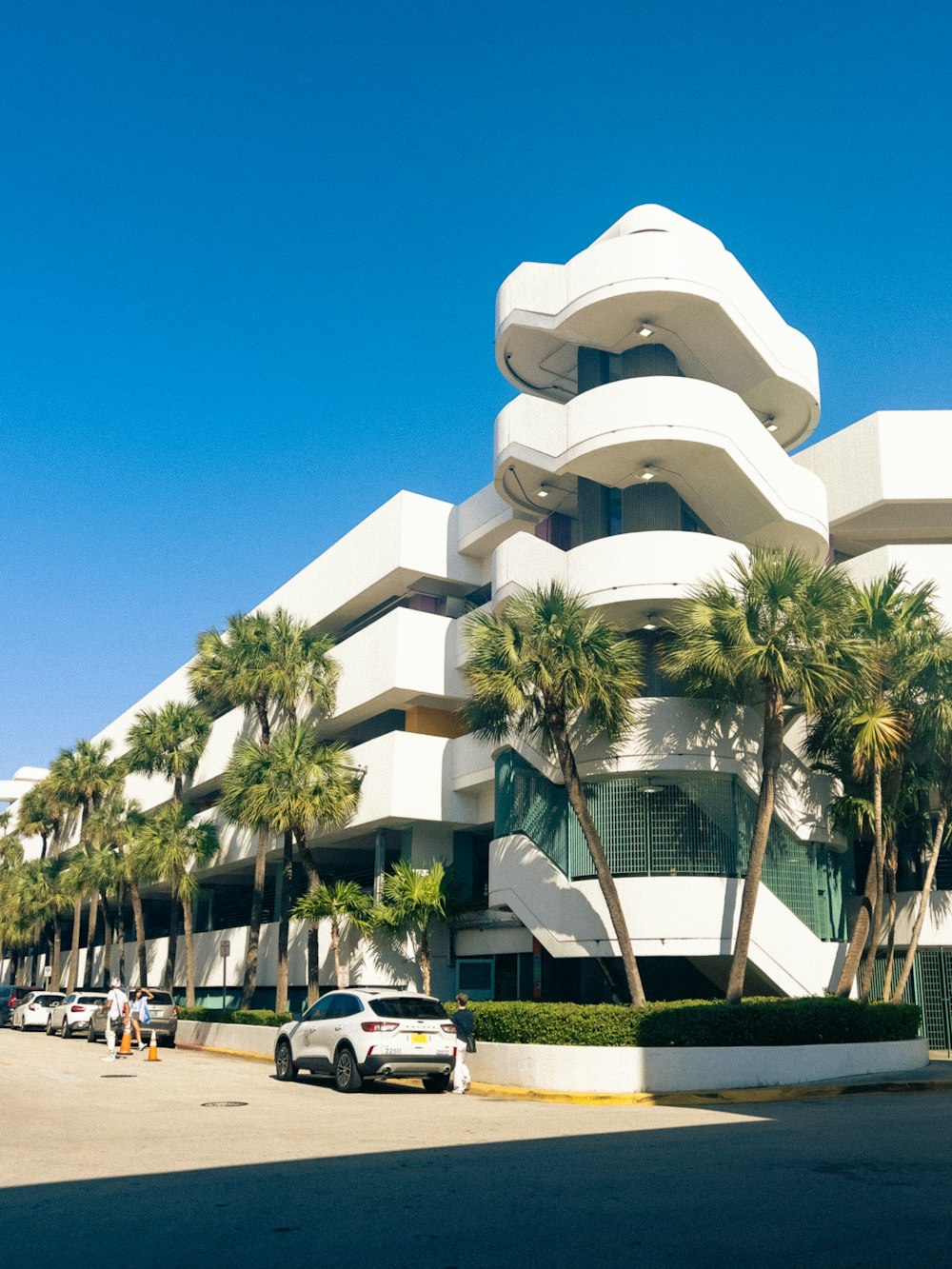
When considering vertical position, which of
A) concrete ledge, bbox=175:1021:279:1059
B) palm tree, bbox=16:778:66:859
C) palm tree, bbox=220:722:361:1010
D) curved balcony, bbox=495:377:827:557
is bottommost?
concrete ledge, bbox=175:1021:279:1059

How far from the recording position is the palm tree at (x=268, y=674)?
118 ft

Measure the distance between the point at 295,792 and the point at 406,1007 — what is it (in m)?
13.3

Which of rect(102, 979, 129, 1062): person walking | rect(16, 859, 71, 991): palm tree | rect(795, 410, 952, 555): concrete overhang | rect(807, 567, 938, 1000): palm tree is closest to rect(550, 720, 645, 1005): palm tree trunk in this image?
rect(807, 567, 938, 1000): palm tree

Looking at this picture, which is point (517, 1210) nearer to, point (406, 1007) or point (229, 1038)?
point (406, 1007)

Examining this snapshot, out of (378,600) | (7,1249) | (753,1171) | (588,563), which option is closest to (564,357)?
(588,563)

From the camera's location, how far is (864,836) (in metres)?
30.6

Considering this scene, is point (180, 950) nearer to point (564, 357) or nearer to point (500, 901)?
point (500, 901)

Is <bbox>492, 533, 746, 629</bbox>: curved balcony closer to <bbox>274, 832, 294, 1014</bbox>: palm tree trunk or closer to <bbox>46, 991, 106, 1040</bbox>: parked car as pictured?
<bbox>274, 832, 294, 1014</bbox>: palm tree trunk

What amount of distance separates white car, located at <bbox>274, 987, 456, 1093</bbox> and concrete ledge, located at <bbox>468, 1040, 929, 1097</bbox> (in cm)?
141

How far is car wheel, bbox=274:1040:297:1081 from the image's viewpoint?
21.6 metres

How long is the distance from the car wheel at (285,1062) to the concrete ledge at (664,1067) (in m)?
3.47

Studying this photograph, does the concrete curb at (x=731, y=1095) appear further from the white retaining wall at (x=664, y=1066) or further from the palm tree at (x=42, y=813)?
the palm tree at (x=42, y=813)

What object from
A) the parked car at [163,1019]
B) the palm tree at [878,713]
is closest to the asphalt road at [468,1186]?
the palm tree at [878,713]

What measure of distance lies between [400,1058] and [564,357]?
19.2m
